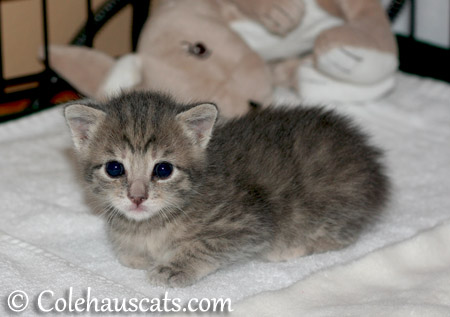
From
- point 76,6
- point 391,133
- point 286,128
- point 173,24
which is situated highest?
point 286,128

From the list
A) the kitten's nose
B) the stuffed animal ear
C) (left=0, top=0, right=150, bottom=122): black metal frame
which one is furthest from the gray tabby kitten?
(left=0, top=0, right=150, bottom=122): black metal frame

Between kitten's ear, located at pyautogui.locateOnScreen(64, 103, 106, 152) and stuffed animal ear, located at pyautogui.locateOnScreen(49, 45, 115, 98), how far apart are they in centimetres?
101

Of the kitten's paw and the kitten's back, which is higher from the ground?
the kitten's back

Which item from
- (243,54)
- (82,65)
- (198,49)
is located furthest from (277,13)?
(82,65)

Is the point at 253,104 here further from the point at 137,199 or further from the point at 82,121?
the point at 137,199

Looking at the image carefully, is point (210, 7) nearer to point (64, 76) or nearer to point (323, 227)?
point (64, 76)

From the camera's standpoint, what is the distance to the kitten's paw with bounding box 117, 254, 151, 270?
6.92 feet

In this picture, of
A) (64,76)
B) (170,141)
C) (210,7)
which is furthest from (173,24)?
(170,141)

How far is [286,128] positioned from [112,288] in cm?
68

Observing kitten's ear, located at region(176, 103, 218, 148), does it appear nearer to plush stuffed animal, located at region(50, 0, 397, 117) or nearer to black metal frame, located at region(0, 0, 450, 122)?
plush stuffed animal, located at region(50, 0, 397, 117)

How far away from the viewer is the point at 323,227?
2.20m

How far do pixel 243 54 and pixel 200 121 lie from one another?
97 centimetres

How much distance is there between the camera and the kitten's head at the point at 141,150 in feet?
6.31

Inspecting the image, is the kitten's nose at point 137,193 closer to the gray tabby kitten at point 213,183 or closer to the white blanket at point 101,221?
the gray tabby kitten at point 213,183
